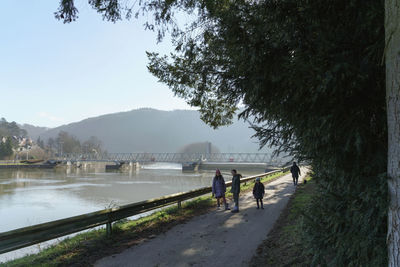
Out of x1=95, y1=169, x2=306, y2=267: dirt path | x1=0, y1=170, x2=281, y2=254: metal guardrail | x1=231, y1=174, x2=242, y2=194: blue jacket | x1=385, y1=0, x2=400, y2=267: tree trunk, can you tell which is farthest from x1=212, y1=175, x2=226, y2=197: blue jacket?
x1=385, y1=0, x2=400, y2=267: tree trunk

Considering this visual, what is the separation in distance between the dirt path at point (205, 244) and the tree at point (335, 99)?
2.02 meters

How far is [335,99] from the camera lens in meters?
3.72

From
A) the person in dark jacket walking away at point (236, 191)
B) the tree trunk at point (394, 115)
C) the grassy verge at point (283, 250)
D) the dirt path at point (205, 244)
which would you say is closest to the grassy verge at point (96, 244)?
the dirt path at point (205, 244)

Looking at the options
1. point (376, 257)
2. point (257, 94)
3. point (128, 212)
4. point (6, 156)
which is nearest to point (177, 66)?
point (128, 212)

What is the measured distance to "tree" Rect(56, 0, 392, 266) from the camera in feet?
11.0

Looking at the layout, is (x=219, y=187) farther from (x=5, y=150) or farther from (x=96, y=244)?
(x=5, y=150)

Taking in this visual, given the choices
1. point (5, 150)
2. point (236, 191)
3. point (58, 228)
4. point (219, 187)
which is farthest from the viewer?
point (5, 150)

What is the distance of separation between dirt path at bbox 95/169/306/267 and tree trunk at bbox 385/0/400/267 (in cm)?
310

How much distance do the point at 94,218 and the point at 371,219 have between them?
564cm

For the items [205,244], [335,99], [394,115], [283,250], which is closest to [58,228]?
[205,244]

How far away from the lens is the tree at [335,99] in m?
3.37

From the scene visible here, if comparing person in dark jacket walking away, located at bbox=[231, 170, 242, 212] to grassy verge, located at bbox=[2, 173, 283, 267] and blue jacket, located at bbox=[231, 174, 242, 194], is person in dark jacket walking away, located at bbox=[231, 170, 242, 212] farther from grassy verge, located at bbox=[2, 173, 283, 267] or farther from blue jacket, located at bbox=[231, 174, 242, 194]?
grassy verge, located at bbox=[2, 173, 283, 267]

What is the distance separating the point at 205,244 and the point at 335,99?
4.39 metres

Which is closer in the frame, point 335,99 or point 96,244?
point 335,99
